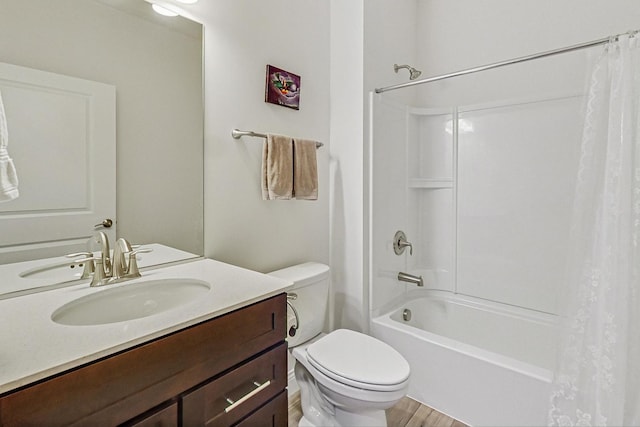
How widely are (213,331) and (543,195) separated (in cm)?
203

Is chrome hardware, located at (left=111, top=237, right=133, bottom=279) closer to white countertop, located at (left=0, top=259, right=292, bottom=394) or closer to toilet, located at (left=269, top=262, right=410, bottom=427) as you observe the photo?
white countertop, located at (left=0, top=259, right=292, bottom=394)

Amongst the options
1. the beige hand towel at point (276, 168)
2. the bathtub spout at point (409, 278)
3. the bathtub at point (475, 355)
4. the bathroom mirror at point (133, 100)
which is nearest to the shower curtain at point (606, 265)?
the bathtub at point (475, 355)

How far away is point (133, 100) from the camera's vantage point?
122cm

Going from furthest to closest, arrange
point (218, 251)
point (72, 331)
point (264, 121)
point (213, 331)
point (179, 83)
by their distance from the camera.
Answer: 1. point (264, 121)
2. point (218, 251)
3. point (179, 83)
4. point (213, 331)
5. point (72, 331)

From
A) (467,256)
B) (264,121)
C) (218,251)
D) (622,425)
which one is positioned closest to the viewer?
(622,425)

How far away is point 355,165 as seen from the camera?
1.93m

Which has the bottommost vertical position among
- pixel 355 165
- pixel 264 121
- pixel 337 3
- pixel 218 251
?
pixel 218 251

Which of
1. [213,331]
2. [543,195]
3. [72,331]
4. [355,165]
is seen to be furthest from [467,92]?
[72,331]

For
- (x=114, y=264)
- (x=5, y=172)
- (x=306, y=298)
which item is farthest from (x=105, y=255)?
(x=306, y=298)

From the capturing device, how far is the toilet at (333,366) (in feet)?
4.08

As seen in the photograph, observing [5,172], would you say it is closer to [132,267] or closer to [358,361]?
[132,267]

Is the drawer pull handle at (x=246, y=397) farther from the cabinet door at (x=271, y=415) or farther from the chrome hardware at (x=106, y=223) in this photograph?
the chrome hardware at (x=106, y=223)

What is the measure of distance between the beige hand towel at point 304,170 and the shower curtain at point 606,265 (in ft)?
3.71

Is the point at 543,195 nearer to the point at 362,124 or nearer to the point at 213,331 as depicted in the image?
the point at 362,124
